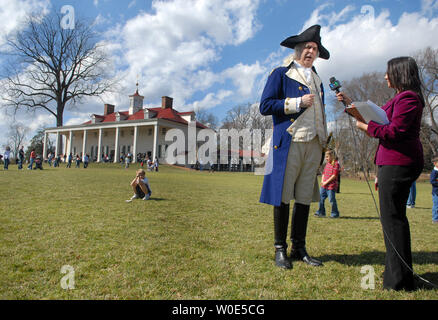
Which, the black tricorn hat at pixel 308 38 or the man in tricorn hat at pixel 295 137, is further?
the black tricorn hat at pixel 308 38

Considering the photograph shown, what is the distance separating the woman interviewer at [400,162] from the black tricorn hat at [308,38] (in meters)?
0.92

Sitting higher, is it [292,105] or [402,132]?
[292,105]

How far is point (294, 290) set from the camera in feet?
8.64

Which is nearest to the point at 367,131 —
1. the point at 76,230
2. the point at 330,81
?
the point at 330,81

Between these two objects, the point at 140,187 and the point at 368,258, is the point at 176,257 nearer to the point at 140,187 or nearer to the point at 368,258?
the point at 368,258

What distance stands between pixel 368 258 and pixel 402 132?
1.89m

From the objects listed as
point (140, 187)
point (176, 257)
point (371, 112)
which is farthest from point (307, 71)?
point (140, 187)

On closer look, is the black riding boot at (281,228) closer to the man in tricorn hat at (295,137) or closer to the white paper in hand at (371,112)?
the man in tricorn hat at (295,137)

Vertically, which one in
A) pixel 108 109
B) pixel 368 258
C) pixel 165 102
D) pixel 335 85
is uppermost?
pixel 165 102

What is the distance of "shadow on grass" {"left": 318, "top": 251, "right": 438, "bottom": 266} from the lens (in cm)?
360

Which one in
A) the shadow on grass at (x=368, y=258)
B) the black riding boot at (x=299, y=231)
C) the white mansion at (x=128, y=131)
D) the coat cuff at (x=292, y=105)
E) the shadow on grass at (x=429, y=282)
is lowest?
the shadow on grass at (x=368, y=258)

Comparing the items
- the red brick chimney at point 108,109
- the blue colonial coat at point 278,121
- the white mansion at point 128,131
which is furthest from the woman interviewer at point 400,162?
the red brick chimney at point 108,109

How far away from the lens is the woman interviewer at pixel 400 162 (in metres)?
2.73

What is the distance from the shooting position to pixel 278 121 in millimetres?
3527
